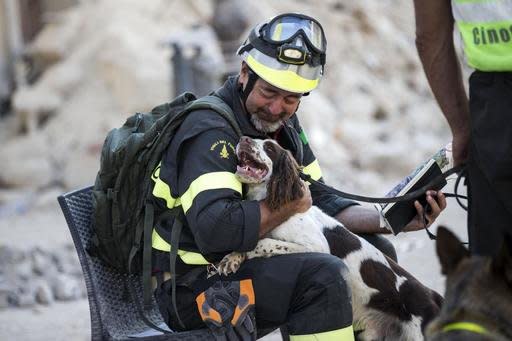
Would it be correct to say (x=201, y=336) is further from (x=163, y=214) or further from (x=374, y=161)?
(x=374, y=161)

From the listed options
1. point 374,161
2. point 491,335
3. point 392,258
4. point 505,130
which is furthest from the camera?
point 374,161

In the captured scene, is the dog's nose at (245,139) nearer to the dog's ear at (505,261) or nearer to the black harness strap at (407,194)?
the black harness strap at (407,194)

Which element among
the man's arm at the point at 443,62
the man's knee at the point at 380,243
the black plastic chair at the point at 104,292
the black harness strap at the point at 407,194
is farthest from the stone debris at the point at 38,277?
the man's arm at the point at 443,62

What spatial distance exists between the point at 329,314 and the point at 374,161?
11117 millimetres

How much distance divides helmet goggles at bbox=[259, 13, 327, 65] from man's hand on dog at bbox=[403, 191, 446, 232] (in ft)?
2.43

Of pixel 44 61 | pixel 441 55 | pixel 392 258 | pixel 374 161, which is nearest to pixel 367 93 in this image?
pixel 374 161

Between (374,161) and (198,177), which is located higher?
(198,177)

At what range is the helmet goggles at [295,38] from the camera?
14.2ft

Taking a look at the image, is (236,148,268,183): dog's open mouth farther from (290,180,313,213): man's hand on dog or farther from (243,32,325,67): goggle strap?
(243,32,325,67): goggle strap

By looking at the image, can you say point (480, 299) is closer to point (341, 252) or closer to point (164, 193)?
point (341, 252)

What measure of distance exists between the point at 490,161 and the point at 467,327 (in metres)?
0.61

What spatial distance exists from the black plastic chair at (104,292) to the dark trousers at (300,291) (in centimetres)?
24

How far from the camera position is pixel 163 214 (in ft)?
14.3

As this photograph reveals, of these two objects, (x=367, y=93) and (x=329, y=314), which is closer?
(x=329, y=314)
